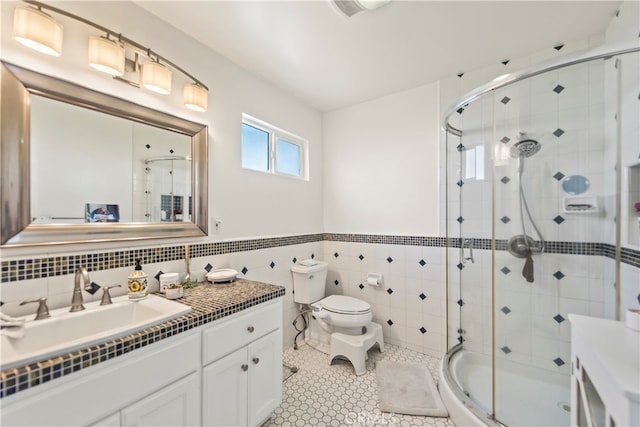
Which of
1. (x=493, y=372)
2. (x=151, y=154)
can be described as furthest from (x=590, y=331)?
(x=151, y=154)

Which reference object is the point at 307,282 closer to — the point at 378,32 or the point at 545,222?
the point at 545,222

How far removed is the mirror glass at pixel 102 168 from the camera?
1180mm

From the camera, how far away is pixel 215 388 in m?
1.25

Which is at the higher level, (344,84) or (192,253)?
(344,84)

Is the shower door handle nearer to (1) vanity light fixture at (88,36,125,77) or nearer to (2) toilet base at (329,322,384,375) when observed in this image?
(2) toilet base at (329,322,384,375)

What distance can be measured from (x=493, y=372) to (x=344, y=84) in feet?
8.19

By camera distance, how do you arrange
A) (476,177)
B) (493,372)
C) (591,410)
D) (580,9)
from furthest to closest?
(476,177)
(493,372)
(580,9)
(591,410)

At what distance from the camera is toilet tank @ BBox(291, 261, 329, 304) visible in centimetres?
239

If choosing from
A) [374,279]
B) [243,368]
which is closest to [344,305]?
[374,279]

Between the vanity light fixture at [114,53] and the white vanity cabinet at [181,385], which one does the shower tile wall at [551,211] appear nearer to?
the white vanity cabinet at [181,385]

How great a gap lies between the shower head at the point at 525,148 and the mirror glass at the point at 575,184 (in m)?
0.26

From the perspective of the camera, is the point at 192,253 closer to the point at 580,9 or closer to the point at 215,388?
the point at 215,388

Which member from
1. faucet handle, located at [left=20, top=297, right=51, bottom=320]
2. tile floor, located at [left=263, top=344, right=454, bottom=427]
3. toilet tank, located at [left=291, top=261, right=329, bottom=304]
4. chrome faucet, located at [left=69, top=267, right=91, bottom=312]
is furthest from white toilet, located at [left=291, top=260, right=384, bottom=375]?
faucet handle, located at [left=20, top=297, right=51, bottom=320]

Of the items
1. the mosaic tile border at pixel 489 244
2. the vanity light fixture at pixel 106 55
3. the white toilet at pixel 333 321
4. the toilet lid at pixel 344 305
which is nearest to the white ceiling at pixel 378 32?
the vanity light fixture at pixel 106 55
